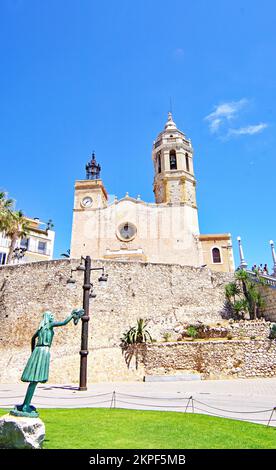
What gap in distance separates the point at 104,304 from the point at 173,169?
22999mm

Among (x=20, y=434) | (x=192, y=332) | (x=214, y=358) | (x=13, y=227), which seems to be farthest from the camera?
(x=13, y=227)

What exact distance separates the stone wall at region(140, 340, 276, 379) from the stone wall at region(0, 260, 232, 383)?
2.09 metres

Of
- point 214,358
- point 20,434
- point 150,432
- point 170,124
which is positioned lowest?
point 150,432

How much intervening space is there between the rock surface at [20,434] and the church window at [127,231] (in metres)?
32.8

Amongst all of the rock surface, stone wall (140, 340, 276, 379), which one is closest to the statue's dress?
the rock surface

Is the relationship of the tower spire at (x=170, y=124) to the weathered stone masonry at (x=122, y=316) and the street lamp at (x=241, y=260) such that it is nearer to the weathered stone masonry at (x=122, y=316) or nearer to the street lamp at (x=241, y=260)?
the street lamp at (x=241, y=260)

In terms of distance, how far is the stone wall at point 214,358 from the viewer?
1761 centimetres

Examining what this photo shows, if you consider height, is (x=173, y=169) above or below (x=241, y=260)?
above

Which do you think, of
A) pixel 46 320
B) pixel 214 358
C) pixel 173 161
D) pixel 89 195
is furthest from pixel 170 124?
pixel 46 320

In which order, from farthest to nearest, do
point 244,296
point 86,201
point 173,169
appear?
point 173,169 → point 86,201 → point 244,296

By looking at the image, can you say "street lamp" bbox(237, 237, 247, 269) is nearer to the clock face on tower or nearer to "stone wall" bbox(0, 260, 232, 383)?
"stone wall" bbox(0, 260, 232, 383)

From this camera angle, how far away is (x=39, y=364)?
539 centimetres

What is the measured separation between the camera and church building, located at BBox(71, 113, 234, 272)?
36125 millimetres

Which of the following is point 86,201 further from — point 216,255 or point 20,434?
point 20,434
